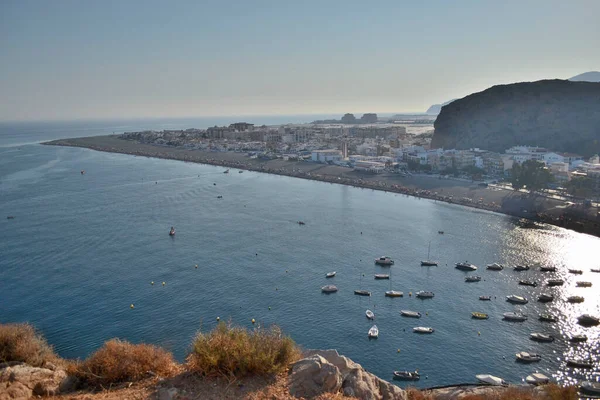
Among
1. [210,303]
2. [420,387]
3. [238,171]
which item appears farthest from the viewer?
[238,171]

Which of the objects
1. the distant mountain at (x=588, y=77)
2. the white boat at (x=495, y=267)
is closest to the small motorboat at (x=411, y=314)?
the white boat at (x=495, y=267)

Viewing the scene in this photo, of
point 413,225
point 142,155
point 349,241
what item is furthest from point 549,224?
point 142,155

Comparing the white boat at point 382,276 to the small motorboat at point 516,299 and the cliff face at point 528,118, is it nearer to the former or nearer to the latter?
the small motorboat at point 516,299

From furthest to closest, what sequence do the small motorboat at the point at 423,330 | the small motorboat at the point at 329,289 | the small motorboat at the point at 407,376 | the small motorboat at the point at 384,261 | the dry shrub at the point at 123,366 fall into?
the small motorboat at the point at 384,261
the small motorboat at the point at 329,289
the small motorboat at the point at 423,330
the small motorboat at the point at 407,376
the dry shrub at the point at 123,366

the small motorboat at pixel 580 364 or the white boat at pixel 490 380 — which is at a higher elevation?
the white boat at pixel 490 380

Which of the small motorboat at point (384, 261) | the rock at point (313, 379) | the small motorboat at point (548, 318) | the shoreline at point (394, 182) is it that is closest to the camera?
the rock at point (313, 379)

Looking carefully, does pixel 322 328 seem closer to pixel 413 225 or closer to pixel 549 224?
pixel 413 225
